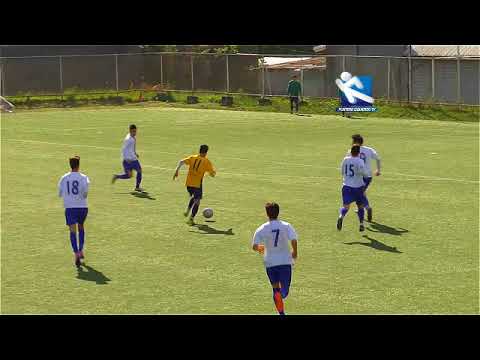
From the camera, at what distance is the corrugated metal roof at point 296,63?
191 feet

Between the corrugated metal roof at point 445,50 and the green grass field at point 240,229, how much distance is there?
1237cm

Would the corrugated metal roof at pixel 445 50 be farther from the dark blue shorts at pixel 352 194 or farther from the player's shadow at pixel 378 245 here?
the player's shadow at pixel 378 245

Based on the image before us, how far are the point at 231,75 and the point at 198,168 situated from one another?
3589cm

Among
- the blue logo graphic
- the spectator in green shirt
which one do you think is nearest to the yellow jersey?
the spectator in green shirt

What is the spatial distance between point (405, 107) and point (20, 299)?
120 feet

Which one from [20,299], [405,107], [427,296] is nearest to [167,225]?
[20,299]

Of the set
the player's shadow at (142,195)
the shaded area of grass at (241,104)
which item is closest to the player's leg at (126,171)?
the player's shadow at (142,195)

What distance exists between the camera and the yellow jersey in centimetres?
2302

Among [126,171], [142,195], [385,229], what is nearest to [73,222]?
[385,229]

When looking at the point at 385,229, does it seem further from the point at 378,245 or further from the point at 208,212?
the point at 208,212

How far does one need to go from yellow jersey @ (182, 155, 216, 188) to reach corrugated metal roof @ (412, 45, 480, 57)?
3223cm

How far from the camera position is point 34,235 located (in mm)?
22406

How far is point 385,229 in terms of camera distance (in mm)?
22625

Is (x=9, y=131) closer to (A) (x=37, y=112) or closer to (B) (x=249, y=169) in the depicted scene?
(A) (x=37, y=112)
